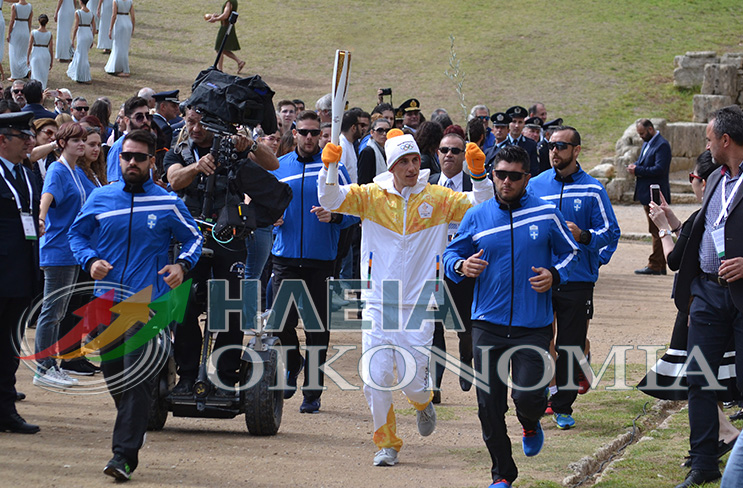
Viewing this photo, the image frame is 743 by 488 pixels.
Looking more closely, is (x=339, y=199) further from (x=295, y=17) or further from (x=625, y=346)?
(x=295, y=17)

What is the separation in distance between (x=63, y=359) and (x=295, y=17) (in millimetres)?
27048

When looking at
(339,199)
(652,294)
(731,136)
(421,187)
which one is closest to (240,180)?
(339,199)

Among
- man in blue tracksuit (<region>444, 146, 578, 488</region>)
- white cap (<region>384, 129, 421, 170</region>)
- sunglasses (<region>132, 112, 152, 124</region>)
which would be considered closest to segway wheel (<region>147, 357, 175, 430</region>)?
white cap (<region>384, 129, 421, 170</region>)

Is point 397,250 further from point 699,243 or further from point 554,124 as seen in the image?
point 554,124

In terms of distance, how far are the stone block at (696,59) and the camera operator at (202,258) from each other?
23.5 m

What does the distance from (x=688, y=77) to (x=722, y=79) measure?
2.38 meters

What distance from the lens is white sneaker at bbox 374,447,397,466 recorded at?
6309 mm

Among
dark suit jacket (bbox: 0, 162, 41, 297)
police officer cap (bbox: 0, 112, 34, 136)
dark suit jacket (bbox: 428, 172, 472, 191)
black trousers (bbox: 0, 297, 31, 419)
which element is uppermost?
police officer cap (bbox: 0, 112, 34, 136)

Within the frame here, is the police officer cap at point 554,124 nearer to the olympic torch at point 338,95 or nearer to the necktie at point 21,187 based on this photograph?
the olympic torch at point 338,95

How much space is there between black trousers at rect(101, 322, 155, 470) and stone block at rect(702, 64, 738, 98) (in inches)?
914

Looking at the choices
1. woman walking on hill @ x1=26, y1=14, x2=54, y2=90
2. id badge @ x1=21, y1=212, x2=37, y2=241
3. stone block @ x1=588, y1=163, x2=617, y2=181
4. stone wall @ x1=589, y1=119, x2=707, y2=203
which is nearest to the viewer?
id badge @ x1=21, y1=212, x2=37, y2=241

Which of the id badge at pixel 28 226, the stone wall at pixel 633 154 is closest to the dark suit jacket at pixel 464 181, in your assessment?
the id badge at pixel 28 226

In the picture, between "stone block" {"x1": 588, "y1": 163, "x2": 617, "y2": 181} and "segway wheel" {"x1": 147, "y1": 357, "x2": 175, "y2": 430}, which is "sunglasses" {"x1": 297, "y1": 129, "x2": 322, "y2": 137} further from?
"stone block" {"x1": 588, "y1": 163, "x2": 617, "y2": 181}

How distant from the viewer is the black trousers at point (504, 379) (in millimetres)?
5648
